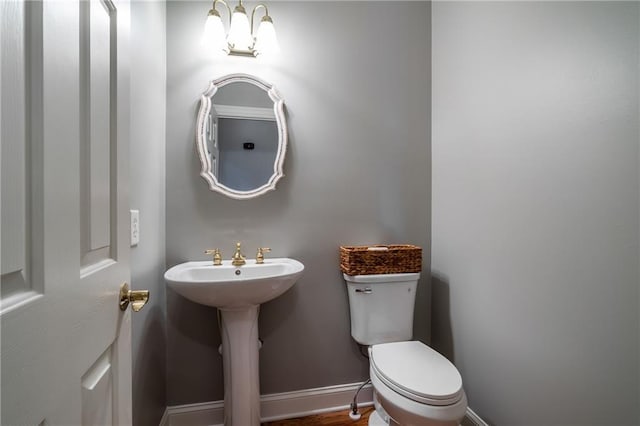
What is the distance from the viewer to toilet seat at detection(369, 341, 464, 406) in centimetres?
99

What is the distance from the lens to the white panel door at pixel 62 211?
33cm

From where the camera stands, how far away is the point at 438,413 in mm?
963

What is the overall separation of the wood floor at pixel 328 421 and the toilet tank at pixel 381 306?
43 cm

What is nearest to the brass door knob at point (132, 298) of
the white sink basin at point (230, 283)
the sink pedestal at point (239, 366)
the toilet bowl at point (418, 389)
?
the white sink basin at point (230, 283)

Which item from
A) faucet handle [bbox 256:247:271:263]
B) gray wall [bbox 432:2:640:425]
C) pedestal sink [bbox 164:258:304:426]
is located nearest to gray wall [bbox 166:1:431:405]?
faucet handle [bbox 256:247:271:263]

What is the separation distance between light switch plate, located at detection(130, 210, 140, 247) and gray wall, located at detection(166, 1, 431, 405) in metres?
0.35

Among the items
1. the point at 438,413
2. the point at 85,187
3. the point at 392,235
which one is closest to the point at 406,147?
the point at 392,235

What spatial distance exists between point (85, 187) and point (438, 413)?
124cm

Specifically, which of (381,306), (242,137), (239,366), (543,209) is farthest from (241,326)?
(543,209)

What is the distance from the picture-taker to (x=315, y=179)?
5.06ft

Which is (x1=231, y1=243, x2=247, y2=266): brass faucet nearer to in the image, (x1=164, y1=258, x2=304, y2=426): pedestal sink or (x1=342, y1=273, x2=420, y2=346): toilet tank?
(x1=164, y1=258, x2=304, y2=426): pedestal sink

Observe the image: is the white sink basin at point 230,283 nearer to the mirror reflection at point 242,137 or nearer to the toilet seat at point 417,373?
the mirror reflection at point 242,137

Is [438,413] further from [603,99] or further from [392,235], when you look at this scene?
[603,99]

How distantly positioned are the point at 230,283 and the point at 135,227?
406 mm
